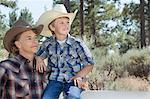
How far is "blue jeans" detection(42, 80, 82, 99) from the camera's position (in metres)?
4.16

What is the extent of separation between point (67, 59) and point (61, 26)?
297mm

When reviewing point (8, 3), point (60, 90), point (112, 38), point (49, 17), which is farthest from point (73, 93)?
point (112, 38)

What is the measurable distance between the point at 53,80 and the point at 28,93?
0.56 metres

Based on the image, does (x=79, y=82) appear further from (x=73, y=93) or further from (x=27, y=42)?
(x=27, y=42)

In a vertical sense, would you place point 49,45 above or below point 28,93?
above

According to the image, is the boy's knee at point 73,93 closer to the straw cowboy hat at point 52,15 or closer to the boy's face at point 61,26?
the boy's face at point 61,26

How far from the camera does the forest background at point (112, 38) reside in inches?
591

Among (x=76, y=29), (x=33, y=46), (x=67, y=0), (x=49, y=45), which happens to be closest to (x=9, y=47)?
(x=33, y=46)

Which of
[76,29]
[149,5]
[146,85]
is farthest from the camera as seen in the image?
[76,29]

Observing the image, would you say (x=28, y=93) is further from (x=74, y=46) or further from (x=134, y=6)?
(x=134, y=6)

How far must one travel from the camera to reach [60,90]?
14.0 feet

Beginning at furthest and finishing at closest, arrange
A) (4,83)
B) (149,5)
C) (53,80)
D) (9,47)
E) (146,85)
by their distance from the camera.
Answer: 1. (149,5)
2. (146,85)
3. (53,80)
4. (9,47)
5. (4,83)

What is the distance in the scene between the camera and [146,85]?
13867 mm

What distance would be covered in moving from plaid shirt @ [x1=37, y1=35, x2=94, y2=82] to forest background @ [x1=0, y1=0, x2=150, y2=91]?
8.46 m
